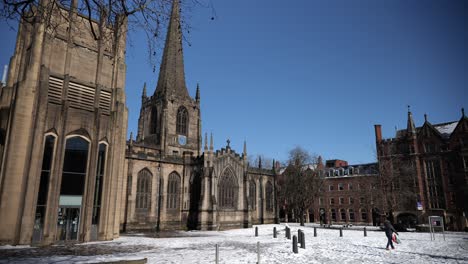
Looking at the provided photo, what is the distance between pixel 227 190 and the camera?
130 feet

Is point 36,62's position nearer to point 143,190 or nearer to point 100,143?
point 100,143

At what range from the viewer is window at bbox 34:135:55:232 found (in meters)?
19.8

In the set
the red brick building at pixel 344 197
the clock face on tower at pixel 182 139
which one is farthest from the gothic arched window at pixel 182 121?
the red brick building at pixel 344 197

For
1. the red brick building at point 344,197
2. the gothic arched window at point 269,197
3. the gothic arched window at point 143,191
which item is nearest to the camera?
the gothic arched window at point 143,191

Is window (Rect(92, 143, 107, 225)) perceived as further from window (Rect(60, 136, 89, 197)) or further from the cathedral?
window (Rect(60, 136, 89, 197))

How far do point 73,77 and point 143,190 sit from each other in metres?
15.8

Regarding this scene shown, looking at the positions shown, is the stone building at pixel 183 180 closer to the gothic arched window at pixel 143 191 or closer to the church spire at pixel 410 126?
the gothic arched window at pixel 143 191

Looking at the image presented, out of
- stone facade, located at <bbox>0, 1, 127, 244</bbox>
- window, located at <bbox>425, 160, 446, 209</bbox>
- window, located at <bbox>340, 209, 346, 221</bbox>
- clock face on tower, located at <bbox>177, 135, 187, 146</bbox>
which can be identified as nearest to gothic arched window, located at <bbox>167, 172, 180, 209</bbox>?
clock face on tower, located at <bbox>177, 135, 187, 146</bbox>

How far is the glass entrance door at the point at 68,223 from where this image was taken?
818 inches

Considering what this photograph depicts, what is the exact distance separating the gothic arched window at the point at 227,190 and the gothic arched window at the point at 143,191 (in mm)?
8712

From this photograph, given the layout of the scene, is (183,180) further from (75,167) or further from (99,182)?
(75,167)

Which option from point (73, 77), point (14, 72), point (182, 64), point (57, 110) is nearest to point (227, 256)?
point (57, 110)

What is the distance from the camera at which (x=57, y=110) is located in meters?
21.6

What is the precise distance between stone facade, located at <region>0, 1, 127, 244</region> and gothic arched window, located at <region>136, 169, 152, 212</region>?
10.1m
